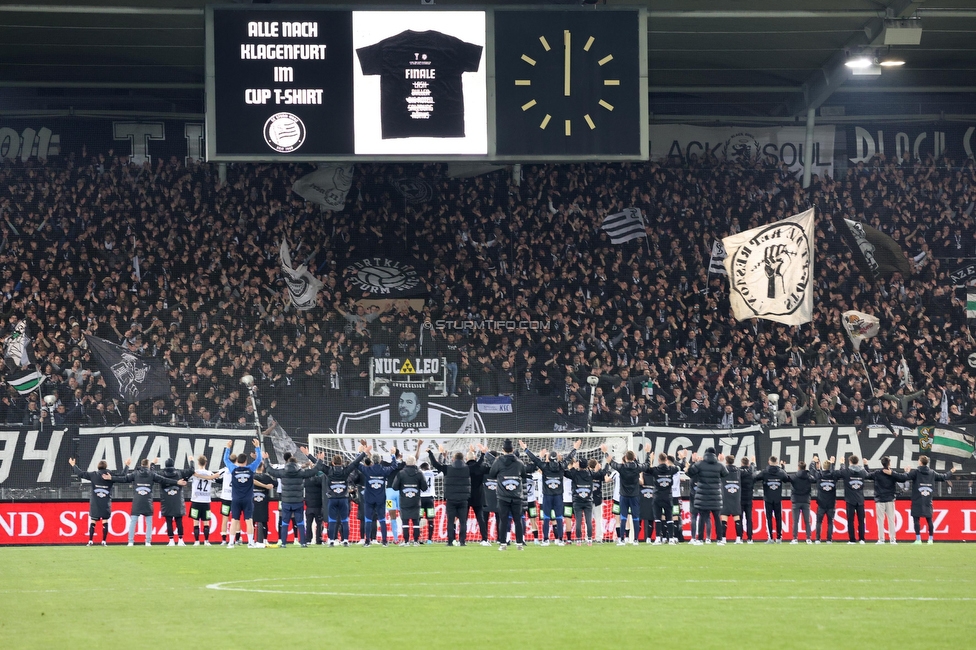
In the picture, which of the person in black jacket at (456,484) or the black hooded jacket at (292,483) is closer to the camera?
the person in black jacket at (456,484)

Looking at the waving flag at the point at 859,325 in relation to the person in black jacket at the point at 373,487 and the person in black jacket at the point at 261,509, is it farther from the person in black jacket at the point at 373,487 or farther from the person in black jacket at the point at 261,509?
the person in black jacket at the point at 261,509

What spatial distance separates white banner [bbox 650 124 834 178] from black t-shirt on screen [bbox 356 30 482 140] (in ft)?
49.7

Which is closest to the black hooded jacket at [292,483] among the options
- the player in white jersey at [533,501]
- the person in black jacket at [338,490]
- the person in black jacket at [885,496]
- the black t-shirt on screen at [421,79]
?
the person in black jacket at [338,490]

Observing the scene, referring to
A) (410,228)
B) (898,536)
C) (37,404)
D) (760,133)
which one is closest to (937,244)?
(760,133)

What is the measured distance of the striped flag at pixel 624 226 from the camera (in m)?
33.6

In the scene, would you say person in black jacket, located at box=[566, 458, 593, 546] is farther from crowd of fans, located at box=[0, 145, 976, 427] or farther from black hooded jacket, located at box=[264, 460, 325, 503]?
crowd of fans, located at box=[0, 145, 976, 427]

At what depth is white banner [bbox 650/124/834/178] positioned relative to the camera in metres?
35.9

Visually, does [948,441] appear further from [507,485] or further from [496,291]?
[507,485]

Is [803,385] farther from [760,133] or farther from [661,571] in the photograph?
[661,571]

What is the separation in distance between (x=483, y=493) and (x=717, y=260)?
44.9ft

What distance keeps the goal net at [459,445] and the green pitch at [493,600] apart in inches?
231

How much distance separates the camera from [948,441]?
90.6 ft

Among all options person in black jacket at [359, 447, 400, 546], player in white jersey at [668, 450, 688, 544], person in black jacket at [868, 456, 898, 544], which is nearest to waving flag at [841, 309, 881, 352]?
person in black jacket at [868, 456, 898, 544]

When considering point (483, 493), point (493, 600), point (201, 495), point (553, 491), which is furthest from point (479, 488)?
point (493, 600)
